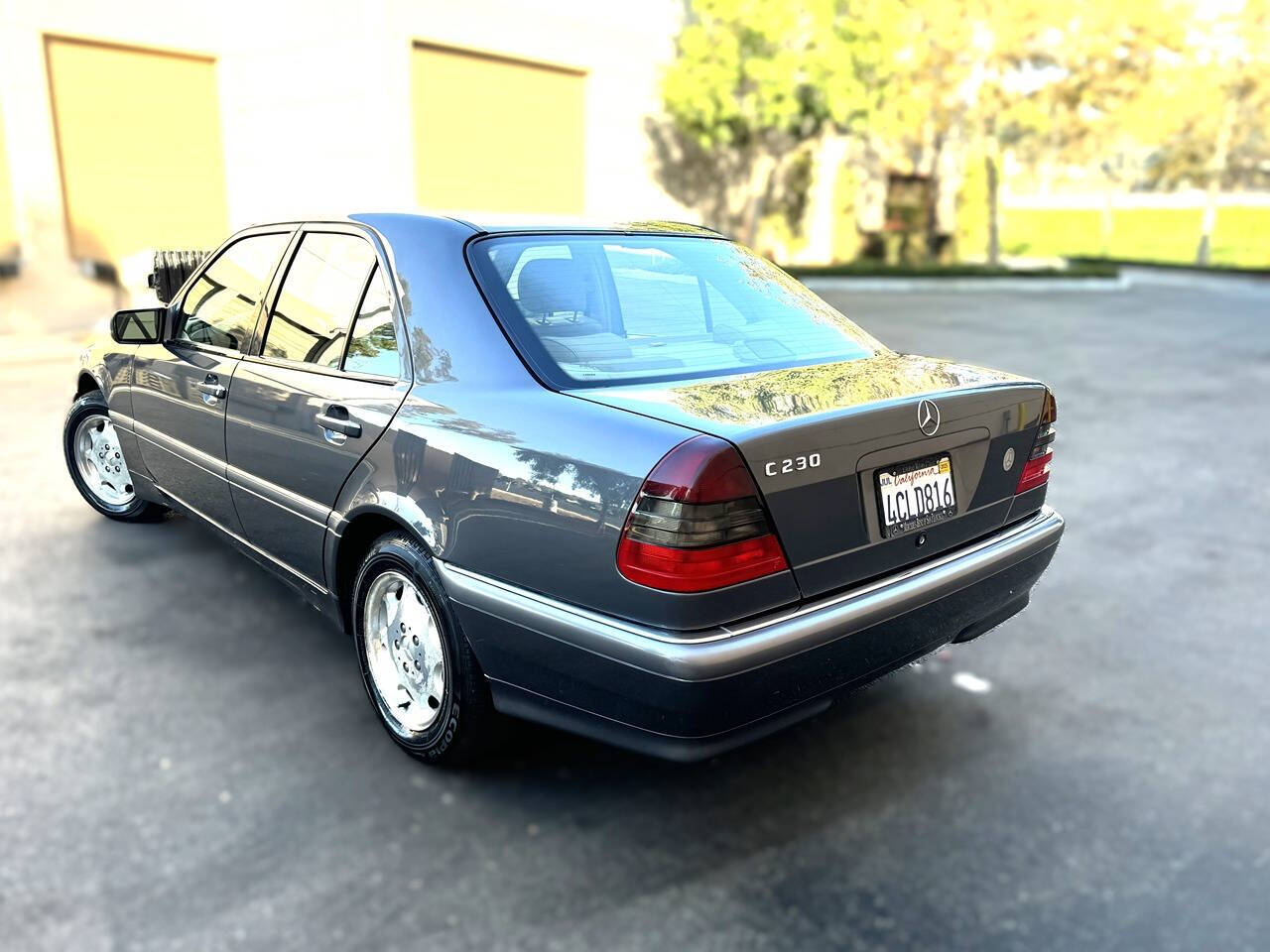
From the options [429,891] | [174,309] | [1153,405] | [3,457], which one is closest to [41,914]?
[429,891]

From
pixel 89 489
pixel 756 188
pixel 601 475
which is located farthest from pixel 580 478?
pixel 756 188

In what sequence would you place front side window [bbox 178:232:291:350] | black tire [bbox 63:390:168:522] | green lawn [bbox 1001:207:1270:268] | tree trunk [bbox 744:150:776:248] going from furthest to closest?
green lawn [bbox 1001:207:1270:268] → tree trunk [bbox 744:150:776:248] → black tire [bbox 63:390:168:522] → front side window [bbox 178:232:291:350]

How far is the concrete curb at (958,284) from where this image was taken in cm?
2200

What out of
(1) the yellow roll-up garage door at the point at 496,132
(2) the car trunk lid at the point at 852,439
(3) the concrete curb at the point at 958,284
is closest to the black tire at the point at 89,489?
(2) the car trunk lid at the point at 852,439

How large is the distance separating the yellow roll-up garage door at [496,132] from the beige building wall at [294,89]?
0.37 ft

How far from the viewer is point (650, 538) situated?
2.25m

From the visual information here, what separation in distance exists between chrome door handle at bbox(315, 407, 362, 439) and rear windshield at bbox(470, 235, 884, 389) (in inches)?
22.0

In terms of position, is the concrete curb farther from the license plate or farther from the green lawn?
the license plate

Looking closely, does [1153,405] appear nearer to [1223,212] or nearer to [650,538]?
[650,538]

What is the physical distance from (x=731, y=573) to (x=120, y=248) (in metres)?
14.3

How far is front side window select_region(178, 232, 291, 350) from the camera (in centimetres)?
355

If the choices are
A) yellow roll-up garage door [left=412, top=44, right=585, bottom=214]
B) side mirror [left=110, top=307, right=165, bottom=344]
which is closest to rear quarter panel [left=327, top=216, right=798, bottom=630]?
side mirror [left=110, top=307, right=165, bottom=344]

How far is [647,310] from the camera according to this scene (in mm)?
3094

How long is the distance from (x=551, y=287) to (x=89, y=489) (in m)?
3.34
